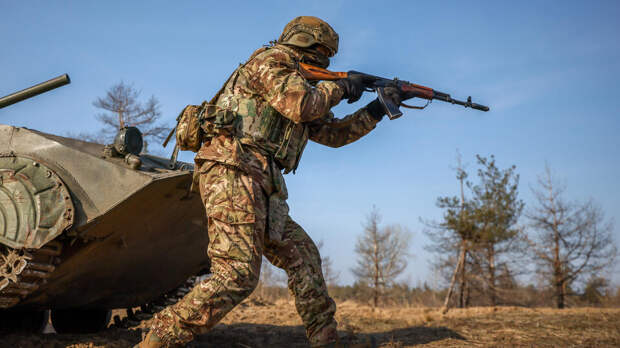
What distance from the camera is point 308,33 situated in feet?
12.9

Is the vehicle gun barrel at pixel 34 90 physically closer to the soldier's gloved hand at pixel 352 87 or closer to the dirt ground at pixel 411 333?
the dirt ground at pixel 411 333

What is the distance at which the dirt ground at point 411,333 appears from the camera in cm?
469

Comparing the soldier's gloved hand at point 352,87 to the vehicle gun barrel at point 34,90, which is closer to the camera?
the soldier's gloved hand at point 352,87

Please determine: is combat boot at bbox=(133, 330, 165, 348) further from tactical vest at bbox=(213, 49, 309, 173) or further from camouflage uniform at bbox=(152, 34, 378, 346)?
tactical vest at bbox=(213, 49, 309, 173)

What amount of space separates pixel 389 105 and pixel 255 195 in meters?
1.31

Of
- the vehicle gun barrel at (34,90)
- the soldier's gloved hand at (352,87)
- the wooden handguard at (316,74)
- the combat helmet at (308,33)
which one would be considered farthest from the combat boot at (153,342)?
the vehicle gun barrel at (34,90)

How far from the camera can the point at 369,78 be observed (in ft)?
13.9

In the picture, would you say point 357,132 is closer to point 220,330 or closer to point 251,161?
point 251,161

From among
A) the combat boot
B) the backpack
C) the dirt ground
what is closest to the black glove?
the backpack

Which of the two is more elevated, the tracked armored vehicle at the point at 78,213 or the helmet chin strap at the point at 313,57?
the helmet chin strap at the point at 313,57

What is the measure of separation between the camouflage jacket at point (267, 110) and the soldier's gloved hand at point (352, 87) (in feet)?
0.51

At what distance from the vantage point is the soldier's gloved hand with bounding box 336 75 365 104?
3.95 m

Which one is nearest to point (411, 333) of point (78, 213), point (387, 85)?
point (387, 85)

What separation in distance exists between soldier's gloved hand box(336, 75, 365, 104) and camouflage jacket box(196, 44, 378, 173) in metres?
0.15
